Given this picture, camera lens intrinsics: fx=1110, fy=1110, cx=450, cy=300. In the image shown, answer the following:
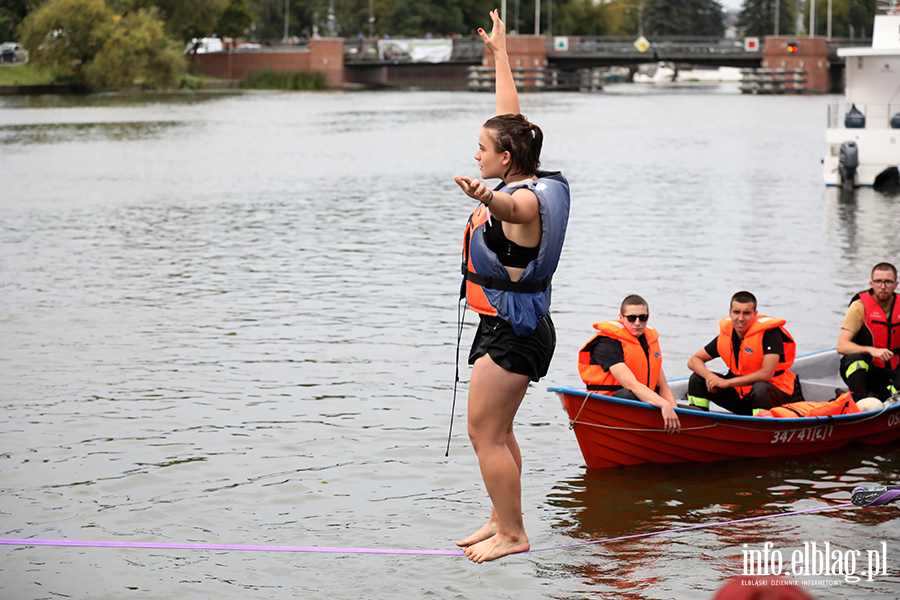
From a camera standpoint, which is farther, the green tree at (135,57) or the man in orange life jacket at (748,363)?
the green tree at (135,57)

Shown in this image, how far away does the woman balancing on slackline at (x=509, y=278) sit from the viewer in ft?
16.1

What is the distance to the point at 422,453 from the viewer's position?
9.00 m

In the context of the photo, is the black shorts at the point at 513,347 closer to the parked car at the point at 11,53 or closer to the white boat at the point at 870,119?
the white boat at the point at 870,119

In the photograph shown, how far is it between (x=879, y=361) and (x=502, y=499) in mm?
4911

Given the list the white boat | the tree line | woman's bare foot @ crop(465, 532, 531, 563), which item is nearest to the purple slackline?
woman's bare foot @ crop(465, 532, 531, 563)

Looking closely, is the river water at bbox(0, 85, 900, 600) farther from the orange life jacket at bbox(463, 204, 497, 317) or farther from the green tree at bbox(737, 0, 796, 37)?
the green tree at bbox(737, 0, 796, 37)

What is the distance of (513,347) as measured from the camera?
508 cm

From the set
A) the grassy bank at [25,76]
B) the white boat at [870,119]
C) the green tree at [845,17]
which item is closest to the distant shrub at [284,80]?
the grassy bank at [25,76]

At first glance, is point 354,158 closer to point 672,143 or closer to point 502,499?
point 672,143

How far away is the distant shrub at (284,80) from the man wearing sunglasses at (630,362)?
98909 millimetres

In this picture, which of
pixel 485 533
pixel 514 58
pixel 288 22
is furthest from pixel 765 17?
pixel 485 533

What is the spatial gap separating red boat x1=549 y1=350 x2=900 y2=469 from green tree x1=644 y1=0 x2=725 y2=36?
15842 cm

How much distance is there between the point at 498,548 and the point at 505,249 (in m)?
1.54

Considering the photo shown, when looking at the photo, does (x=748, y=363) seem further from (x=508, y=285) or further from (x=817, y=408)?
(x=508, y=285)
